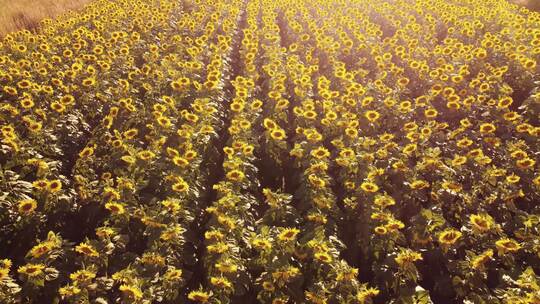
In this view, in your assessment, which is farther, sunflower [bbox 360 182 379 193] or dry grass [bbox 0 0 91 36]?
dry grass [bbox 0 0 91 36]

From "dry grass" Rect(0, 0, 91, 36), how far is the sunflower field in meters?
3.12

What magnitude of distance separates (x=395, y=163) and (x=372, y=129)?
4.43 feet

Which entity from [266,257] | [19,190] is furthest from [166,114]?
[266,257]

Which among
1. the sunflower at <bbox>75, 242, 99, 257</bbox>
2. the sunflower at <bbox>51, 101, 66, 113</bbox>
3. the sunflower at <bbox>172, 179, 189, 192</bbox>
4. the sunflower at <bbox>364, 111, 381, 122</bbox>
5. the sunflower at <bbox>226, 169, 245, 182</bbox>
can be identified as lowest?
the sunflower at <bbox>75, 242, 99, 257</bbox>

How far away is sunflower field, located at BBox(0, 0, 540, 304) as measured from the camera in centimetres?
372

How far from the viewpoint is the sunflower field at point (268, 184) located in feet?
12.2

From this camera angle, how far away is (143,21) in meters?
10.9

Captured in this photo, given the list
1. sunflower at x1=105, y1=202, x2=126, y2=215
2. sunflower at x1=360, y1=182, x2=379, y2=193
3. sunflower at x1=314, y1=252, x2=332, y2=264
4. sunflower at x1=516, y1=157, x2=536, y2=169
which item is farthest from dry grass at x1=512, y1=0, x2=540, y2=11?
sunflower at x1=105, y1=202, x2=126, y2=215

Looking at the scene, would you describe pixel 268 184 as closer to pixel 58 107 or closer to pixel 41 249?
pixel 41 249

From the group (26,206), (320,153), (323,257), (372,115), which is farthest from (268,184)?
(26,206)

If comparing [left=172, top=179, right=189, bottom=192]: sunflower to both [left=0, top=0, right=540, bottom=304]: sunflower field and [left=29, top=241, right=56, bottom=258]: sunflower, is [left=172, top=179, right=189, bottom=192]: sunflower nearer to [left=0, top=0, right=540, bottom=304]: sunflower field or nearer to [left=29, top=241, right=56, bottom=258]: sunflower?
[left=0, top=0, right=540, bottom=304]: sunflower field

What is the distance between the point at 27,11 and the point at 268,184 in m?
11.2

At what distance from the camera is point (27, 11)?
12.2 m

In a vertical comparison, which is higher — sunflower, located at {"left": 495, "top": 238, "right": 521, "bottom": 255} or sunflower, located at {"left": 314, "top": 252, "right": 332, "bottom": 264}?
sunflower, located at {"left": 495, "top": 238, "right": 521, "bottom": 255}
